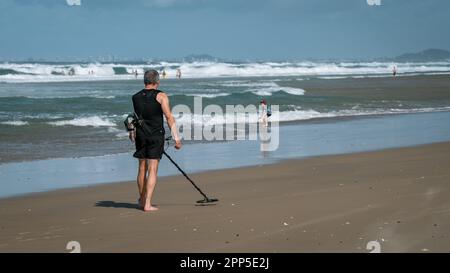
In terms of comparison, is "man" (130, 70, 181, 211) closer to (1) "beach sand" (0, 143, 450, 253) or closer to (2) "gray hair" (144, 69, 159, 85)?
(2) "gray hair" (144, 69, 159, 85)

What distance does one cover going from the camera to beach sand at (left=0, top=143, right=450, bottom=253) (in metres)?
6.29

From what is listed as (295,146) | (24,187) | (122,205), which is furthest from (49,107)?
(122,205)

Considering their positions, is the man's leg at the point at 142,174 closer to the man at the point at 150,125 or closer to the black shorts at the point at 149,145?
the man at the point at 150,125

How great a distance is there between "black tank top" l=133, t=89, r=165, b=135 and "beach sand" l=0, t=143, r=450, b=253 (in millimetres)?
933

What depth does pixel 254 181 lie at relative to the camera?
10203 mm

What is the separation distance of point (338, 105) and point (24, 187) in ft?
62.6

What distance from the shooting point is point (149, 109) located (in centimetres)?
781

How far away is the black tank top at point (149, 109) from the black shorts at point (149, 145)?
66 mm

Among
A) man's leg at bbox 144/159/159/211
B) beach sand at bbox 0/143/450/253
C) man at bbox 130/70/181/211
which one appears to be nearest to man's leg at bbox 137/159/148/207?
man at bbox 130/70/181/211

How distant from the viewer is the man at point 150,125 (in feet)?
25.6

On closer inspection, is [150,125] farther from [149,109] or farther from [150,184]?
[150,184]

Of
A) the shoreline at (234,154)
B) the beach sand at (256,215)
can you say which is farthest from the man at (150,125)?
the shoreline at (234,154)

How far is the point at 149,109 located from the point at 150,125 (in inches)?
7.2
